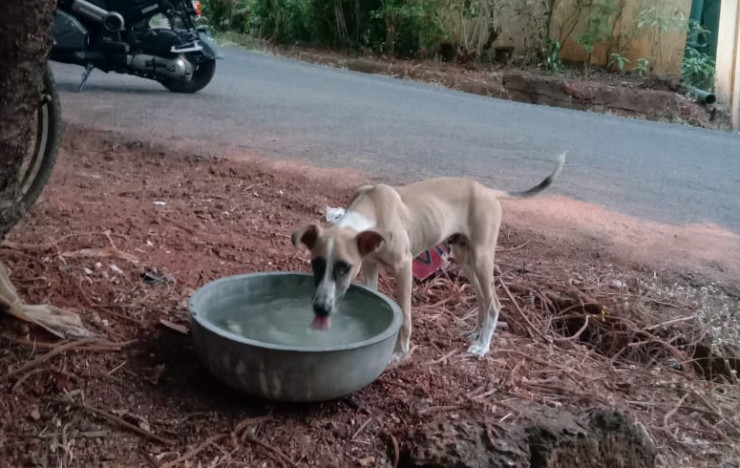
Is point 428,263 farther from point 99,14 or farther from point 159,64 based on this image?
point 99,14

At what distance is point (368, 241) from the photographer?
371cm

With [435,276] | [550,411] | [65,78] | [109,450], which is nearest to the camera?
[109,450]

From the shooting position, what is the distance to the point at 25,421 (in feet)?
10.9

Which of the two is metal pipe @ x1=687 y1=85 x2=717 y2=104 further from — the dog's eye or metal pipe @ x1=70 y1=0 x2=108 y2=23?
the dog's eye

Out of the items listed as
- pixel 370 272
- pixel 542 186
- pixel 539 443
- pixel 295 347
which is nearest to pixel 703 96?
pixel 542 186

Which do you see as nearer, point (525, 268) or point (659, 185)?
point (525, 268)

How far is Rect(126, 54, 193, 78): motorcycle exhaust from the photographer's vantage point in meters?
10.8

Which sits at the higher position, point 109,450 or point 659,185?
point 109,450

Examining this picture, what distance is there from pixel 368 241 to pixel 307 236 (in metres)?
0.28

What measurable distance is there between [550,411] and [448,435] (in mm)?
641

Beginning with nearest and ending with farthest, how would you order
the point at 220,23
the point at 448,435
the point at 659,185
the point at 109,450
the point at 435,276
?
1. the point at 109,450
2. the point at 448,435
3. the point at 435,276
4. the point at 659,185
5. the point at 220,23

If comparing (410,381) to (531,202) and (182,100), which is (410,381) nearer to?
(531,202)

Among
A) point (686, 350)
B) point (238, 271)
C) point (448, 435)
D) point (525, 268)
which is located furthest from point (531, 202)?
point (448, 435)

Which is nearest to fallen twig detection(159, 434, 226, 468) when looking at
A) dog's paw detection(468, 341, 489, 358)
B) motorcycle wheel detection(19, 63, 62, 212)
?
dog's paw detection(468, 341, 489, 358)
